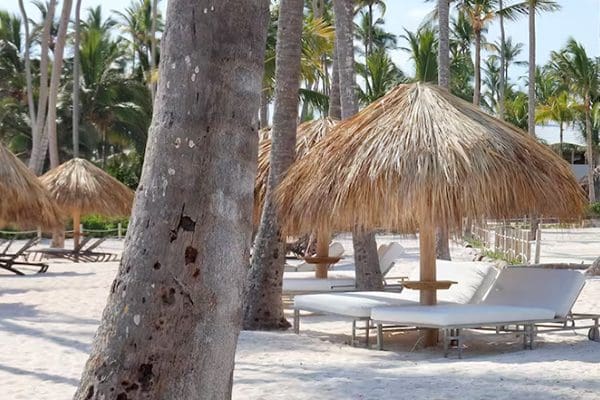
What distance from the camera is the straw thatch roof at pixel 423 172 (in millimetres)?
8148

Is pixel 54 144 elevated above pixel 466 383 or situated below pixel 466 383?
above

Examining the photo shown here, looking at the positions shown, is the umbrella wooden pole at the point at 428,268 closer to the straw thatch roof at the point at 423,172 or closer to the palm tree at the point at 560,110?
the straw thatch roof at the point at 423,172

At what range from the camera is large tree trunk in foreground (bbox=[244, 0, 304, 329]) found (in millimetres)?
10039

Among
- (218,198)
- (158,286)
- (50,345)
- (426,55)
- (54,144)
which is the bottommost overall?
(50,345)

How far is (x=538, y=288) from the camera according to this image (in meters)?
8.96

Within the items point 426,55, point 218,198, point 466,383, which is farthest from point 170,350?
point 426,55

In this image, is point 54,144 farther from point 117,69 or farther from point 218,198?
point 218,198

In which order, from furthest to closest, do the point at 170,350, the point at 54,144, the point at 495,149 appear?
the point at 54,144 → the point at 495,149 → the point at 170,350

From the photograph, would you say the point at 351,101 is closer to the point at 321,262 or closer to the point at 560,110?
the point at 321,262

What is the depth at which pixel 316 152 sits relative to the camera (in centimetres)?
923

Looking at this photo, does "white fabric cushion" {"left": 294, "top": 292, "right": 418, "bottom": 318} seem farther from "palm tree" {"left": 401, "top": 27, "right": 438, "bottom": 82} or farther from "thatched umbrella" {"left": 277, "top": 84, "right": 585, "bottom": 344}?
"palm tree" {"left": 401, "top": 27, "right": 438, "bottom": 82}

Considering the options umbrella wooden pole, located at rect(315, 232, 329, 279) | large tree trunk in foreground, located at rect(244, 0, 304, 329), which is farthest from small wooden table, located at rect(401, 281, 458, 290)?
umbrella wooden pole, located at rect(315, 232, 329, 279)

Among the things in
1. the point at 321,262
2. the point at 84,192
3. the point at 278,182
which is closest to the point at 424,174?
the point at 278,182

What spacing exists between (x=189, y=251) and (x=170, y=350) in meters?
0.33
